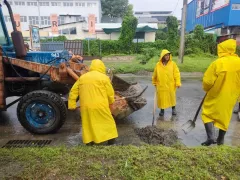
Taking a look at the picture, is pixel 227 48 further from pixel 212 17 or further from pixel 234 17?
pixel 212 17

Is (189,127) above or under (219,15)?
under

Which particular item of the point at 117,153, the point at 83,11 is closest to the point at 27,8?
the point at 83,11

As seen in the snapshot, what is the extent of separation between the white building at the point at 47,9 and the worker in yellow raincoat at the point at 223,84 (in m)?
43.8

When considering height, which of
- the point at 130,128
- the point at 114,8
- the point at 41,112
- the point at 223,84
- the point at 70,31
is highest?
the point at 114,8

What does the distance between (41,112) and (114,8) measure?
55553mm

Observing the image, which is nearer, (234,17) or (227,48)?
(227,48)

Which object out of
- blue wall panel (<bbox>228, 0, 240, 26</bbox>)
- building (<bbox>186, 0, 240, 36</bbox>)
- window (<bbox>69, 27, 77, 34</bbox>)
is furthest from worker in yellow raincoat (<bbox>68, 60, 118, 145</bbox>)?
window (<bbox>69, 27, 77, 34</bbox>)

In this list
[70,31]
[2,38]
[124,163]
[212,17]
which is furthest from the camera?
[70,31]

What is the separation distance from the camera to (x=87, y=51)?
24375mm

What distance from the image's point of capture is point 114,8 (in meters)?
56.9

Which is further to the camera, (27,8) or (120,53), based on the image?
(27,8)

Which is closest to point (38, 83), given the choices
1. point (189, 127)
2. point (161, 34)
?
point (189, 127)

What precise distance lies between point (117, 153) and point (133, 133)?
1.99 metres

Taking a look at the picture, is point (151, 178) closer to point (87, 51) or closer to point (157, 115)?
point (157, 115)
